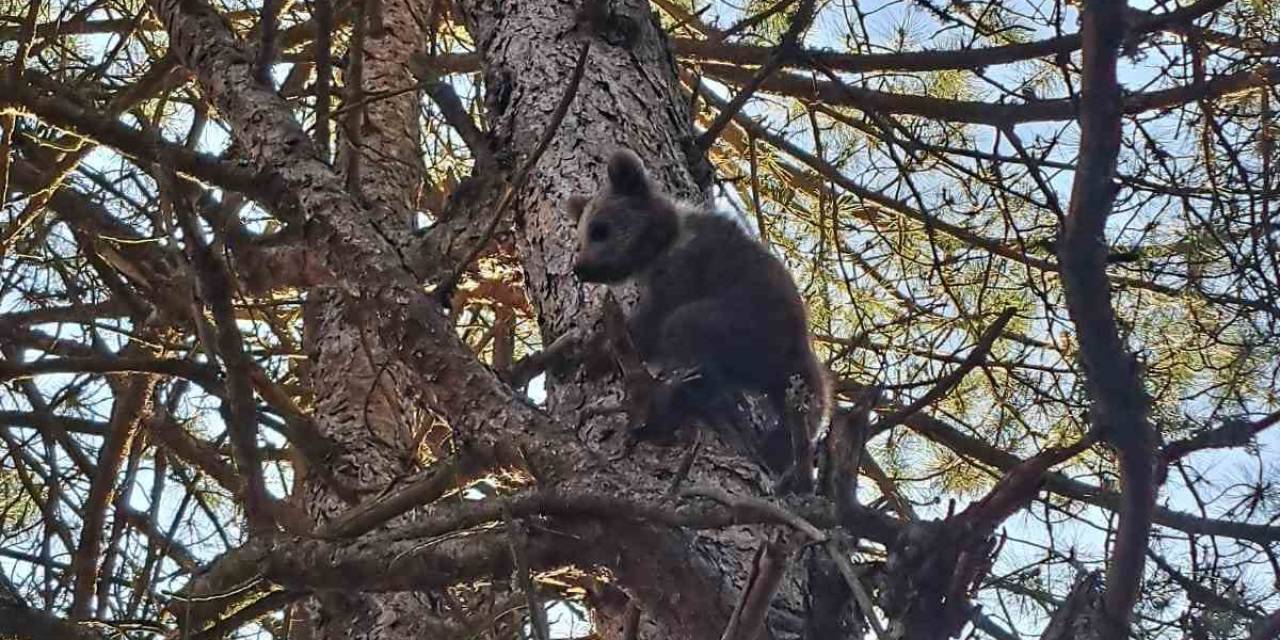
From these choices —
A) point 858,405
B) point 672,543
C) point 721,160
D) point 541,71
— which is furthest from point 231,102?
point 721,160

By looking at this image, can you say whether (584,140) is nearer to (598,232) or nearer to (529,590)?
(598,232)

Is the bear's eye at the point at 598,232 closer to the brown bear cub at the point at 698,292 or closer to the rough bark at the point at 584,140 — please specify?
the brown bear cub at the point at 698,292

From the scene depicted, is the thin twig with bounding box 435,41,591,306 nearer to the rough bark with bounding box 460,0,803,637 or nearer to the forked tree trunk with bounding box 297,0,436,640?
the forked tree trunk with bounding box 297,0,436,640

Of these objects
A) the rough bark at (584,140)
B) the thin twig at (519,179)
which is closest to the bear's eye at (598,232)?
the rough bark at (584,140)

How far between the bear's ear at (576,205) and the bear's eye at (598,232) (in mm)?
70

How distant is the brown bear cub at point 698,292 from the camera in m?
3.35

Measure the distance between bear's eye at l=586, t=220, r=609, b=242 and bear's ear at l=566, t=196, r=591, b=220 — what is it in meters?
0.07

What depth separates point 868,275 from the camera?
5391 mm

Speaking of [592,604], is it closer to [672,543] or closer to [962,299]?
[672,543]

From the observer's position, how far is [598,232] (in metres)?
3.56

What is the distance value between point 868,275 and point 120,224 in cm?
272

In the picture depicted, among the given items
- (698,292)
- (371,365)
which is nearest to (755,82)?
(698,292)

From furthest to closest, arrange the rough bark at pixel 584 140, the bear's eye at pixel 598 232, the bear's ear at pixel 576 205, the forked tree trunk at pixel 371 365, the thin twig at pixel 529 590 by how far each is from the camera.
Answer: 1. the forked tree trunk at pixel 371 365
2. the bear's eye at pixel 598 232
3. the bear's ear at pixel 576 205
4. the rough bark at pixel 584 140
5. the thin twig at pixel 529 590

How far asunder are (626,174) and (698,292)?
0.66 metres
